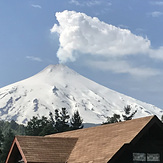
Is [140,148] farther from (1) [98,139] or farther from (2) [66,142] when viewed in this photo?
(2) [66,142]

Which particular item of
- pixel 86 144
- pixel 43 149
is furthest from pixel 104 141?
pixel 43 149

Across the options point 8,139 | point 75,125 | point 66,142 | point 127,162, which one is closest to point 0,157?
point 8,139

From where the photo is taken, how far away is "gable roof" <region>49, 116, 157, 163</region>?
30984 mm

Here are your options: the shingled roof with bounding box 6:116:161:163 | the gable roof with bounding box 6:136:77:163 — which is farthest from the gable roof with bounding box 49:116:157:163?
the gable roof with bounding box 6:136:77:163

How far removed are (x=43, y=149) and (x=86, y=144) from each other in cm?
292

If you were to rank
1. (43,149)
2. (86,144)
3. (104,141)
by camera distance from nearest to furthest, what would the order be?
(104,141) < (43,149) < (86,144)

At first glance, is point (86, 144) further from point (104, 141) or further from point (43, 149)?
point (43, 149)

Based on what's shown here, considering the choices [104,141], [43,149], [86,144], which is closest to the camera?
[104,141]

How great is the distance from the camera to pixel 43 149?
110 ft

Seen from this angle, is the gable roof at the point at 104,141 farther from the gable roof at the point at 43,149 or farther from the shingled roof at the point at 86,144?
the gable roof at the point at 43,149

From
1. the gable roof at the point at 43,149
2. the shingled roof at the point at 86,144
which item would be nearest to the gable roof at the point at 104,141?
the shingled roof at the point at 86,144

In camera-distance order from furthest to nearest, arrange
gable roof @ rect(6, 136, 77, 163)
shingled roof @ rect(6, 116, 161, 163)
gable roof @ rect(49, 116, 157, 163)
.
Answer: gable roof @ rect(6, 136, 77, 163)
shingled roof @ rect(6, 116, 161, 163)
gable roof @ rect(49, 116, 157, 163)

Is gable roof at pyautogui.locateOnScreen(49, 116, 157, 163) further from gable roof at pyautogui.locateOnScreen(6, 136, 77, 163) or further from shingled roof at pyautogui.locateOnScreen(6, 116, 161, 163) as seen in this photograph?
gable roof at pyautogui.locateOnScreen(6, 136, 77, 163)

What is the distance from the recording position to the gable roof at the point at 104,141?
31.0 m
